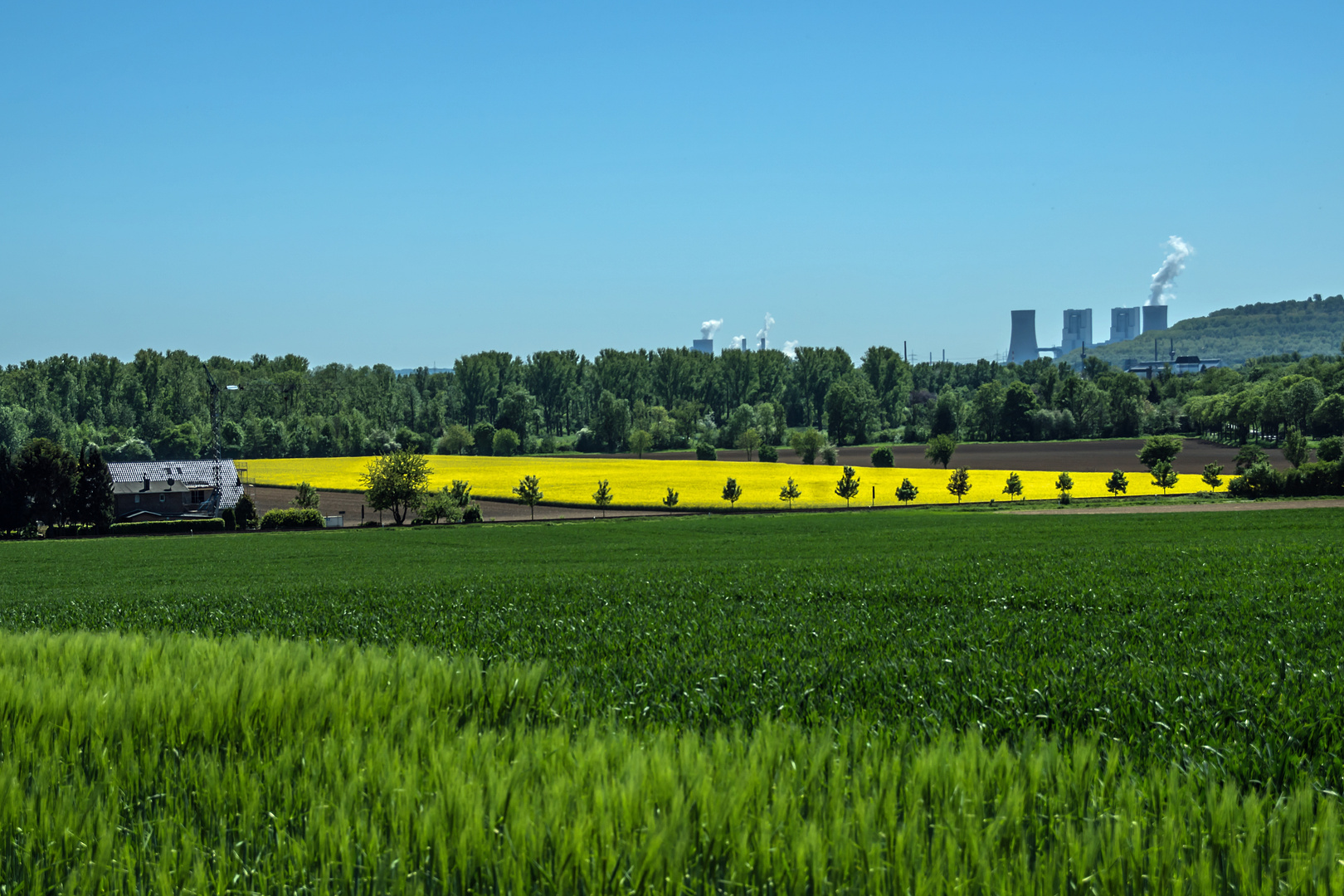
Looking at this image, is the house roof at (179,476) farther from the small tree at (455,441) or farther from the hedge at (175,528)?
the small tree at (455,441)

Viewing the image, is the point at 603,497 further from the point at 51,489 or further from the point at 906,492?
the point at 51,489

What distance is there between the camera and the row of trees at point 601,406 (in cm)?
14788

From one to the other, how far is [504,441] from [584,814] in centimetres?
15337

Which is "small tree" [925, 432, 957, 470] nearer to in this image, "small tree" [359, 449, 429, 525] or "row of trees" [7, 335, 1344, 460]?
"row of trees" [7, 335, 1344, 460]

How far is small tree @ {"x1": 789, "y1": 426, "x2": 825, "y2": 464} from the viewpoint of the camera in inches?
4980

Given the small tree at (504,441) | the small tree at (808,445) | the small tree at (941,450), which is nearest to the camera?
the small tree at (941,450)

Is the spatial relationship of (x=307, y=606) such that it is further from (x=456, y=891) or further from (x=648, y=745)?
(x=456, y=891)

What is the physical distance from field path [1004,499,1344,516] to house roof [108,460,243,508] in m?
84.0

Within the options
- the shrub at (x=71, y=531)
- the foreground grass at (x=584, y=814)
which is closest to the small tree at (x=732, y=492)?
the shrub at (x=71, y=531)

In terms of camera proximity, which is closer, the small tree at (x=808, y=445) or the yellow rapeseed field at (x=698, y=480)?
the yellow rapeseed field at (x=698, y=480)

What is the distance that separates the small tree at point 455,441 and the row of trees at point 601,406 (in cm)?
33

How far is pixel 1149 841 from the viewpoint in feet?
10.7

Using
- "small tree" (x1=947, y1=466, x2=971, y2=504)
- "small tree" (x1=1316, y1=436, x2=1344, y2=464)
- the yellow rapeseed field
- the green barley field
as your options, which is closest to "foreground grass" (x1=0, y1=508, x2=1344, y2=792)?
the green barley field

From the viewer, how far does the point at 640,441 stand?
146 metres
